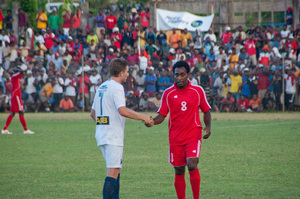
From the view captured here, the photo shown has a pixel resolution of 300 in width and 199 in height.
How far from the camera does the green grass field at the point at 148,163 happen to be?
8.09 metres

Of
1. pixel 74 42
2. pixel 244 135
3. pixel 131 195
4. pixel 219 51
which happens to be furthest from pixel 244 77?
pixel 131 195

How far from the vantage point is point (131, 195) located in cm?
777

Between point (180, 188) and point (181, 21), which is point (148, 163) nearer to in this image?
point (180, 188)

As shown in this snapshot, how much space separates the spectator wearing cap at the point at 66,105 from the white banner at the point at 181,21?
7.44 metres

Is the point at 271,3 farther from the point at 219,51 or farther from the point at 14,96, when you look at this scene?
the point at 14,96

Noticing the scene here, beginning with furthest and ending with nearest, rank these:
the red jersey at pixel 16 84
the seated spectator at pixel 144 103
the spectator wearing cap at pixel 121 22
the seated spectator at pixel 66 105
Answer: the spectator wearing cap at pixel 121 22, the seated spectator at pixel 66 105, the seated spectator at pixel 144 103, the red jersey at pixel 16 84

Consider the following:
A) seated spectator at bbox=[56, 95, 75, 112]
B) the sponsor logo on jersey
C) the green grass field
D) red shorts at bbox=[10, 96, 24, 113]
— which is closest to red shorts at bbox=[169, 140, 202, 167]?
the green grass field

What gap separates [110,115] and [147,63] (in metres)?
18.6

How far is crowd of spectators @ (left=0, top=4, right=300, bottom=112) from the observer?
22.9 meters

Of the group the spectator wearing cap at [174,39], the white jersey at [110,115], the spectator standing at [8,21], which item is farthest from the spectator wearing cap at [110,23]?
Answer: the white jersey at [110,115]

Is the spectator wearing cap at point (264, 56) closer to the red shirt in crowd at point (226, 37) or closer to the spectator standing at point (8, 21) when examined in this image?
the red shirt in crowd at point (226, 37)

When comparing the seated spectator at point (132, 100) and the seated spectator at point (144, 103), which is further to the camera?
the seated spectator at point (132, 100)

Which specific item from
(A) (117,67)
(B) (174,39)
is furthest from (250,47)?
(A) (117,67)

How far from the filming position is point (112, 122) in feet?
21.0
